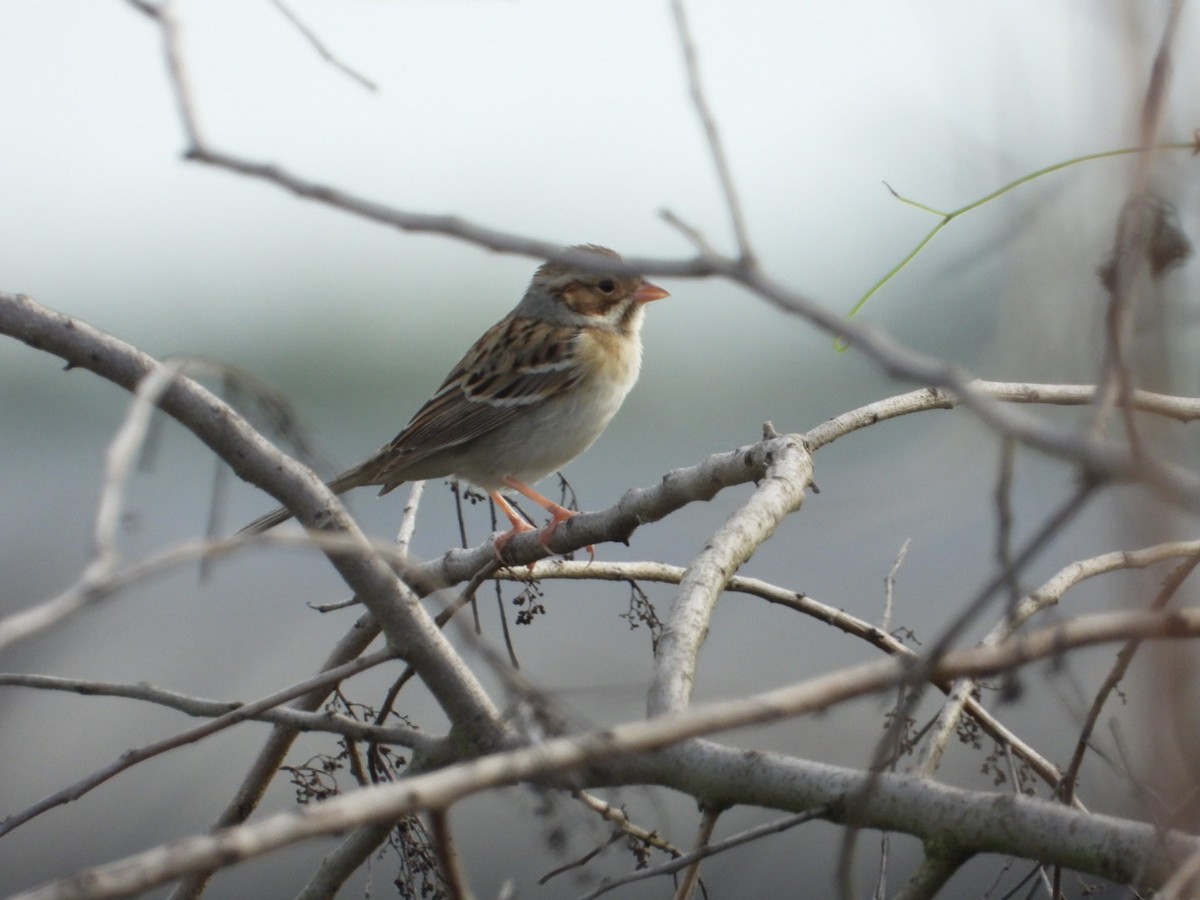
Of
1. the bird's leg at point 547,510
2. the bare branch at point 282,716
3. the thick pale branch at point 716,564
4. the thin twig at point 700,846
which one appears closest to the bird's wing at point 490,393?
the bird's leg at point 547,510

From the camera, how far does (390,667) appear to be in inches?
231

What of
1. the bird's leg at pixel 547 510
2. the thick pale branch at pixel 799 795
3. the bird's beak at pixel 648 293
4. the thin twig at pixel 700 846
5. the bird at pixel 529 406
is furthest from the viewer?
the bird's beak at pixel 648 293

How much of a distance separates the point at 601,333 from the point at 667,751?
403 cm

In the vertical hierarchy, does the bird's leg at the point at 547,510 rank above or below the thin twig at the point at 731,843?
above

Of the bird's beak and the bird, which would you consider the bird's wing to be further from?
the bird's beak

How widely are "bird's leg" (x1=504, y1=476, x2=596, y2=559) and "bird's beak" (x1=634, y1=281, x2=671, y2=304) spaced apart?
1.11 m

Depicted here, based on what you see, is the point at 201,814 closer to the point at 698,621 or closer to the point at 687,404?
the point at 698,621

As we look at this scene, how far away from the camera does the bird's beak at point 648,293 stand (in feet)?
19.8

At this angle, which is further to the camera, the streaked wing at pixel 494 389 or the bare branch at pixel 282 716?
the streaked wing at pixel 494 389

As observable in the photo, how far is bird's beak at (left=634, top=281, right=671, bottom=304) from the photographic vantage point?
6.04m

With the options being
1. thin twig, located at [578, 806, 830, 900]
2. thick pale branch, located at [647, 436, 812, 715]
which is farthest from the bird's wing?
thin twig, located at [578, 806, 830, 900]

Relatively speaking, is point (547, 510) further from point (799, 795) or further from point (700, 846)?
point (799, 795)

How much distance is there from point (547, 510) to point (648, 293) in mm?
1301

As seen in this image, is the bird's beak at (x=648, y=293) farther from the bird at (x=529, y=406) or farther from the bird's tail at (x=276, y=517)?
the bird's tail at (x=276, y=517)
